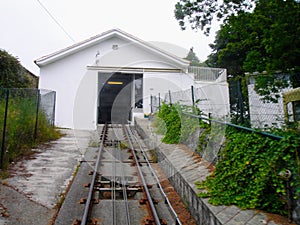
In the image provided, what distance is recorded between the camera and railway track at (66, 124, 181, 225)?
2.94m

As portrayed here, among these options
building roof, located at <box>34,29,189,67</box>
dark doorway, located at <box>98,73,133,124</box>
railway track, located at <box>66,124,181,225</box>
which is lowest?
railway track, located at <box>66,124,181,225</box>

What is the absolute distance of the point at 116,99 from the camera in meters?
15.6

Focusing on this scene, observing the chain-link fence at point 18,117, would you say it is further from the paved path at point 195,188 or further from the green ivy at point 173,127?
the green ivy at point 173,127

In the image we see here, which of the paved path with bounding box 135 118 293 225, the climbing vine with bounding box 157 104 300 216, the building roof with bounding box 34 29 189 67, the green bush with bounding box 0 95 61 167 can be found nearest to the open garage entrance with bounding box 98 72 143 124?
the building roof with bounding box 34 29 189 67

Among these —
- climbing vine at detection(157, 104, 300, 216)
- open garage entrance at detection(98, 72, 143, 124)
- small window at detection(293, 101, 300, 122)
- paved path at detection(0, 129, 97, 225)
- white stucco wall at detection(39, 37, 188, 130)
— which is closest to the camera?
climbing vine at detection(157, 104, 300, 216)

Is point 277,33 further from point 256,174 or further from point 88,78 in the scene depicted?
point 88,78

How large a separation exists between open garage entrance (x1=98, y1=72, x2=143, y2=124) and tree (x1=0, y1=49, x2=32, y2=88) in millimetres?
4431

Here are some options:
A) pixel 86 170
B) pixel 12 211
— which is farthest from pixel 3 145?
pixel 12 211

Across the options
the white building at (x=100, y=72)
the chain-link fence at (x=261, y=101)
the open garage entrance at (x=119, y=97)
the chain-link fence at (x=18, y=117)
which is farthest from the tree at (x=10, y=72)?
the chain-link fence at (x=261, y=101)

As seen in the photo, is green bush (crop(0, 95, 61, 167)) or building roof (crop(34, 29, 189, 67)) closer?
green bush (crop(0, 95, 61, 167))

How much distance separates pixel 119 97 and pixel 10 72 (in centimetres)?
650

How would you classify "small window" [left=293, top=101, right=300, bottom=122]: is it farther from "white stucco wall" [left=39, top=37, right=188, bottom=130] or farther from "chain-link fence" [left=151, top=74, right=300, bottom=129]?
"white stucco wall" [left=39, top=37, right=188, bottom=130]

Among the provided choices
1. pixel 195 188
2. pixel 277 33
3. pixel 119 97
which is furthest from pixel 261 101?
pixel 119 97

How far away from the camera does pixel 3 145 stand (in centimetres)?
458
